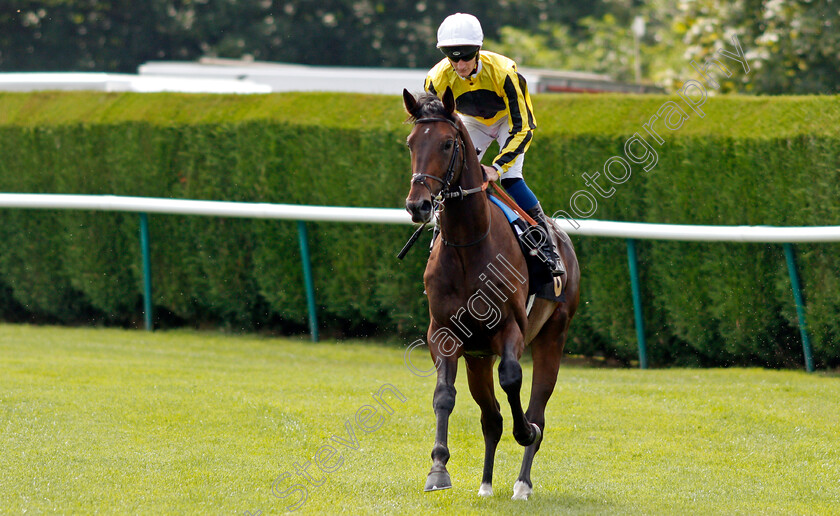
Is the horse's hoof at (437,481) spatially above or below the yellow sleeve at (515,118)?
below

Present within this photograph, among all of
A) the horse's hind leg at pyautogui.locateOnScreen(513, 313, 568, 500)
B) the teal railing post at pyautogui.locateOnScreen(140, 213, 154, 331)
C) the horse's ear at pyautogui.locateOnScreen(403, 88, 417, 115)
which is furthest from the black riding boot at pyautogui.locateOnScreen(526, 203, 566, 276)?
the teal railing post at pyautogui.locateOnScreen(140, 213, 154, 331)

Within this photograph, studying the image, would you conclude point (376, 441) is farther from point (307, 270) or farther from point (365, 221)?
point (307, 270)

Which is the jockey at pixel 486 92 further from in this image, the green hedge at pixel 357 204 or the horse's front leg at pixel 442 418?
the green hedge at pixel 357 204

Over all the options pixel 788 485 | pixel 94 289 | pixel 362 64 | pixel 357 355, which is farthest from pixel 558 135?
pixel 362 64

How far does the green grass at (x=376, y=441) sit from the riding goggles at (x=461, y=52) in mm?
2179

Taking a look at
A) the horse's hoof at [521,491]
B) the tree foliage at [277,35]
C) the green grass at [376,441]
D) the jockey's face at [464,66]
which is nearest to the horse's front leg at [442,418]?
the green grass at [376,441]

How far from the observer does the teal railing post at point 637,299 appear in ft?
29.8

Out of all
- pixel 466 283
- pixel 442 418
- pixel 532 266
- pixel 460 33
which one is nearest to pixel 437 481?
pixel 442 418

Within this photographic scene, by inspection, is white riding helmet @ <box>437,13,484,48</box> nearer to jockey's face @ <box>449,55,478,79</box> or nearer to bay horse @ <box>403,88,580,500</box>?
jockey's face @ <box>449,55,478,79</box>

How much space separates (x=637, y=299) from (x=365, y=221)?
8.33ft

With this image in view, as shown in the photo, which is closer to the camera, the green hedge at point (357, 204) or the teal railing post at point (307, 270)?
the green hedge at point (357, 204)

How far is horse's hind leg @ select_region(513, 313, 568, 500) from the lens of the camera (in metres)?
5.46

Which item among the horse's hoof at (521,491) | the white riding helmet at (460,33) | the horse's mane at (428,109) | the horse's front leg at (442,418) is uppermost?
the white riding helmet at (460,33)

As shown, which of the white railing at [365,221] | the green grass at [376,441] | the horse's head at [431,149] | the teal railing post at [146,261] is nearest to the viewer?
the horse's head at [431,149]
